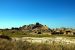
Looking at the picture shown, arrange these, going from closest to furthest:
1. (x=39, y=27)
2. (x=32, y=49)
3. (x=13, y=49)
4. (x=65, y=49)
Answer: (x=13, y=49)
(x=32, y=49)
(x=65, y=49)
(x=39, y=27)

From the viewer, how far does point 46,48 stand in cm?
1095

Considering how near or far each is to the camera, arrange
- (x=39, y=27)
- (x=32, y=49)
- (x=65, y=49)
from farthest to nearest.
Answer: (x=39, y=27), (x=65, y=49), (x=32, y=49)

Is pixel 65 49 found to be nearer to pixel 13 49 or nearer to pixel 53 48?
pixel 53 48

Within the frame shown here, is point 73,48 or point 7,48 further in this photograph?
point 73,48

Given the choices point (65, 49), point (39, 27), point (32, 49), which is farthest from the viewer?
point (39, 27)

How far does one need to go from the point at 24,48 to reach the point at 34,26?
16584 cm

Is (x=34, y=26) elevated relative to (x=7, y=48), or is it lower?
elevated

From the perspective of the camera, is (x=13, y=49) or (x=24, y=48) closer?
(x=13, y=49)

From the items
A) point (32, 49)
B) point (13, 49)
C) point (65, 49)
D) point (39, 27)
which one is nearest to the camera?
point (13, 49)

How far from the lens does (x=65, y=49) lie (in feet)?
37.1

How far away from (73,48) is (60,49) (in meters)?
1.05

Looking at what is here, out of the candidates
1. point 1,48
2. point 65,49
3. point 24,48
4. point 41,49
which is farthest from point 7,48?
point 65,49

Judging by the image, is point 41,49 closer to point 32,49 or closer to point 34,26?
point 32,49

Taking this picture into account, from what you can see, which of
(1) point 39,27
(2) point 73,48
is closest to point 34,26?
(1) point 39,27
